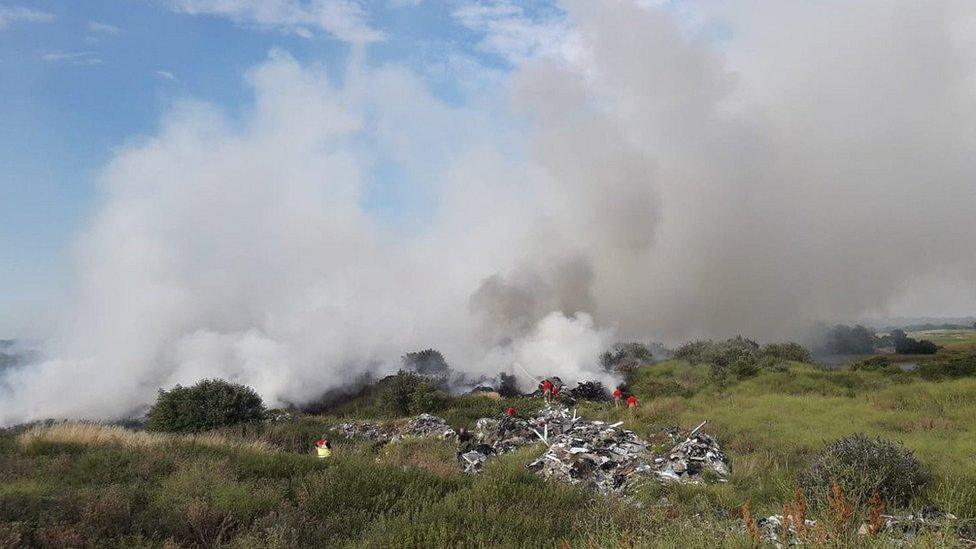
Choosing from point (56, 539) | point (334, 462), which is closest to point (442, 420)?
point (334, 462)

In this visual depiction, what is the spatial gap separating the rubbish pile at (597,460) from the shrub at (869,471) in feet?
11.3

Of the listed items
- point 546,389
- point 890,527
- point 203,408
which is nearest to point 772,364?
point 546,389

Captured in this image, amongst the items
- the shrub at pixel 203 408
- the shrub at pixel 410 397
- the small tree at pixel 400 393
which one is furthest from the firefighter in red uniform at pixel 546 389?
the shrub at pixel 203 408

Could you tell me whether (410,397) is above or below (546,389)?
above

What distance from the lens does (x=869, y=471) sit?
8672 mm

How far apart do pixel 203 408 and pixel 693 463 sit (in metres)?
16.1

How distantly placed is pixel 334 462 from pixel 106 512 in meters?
3.90

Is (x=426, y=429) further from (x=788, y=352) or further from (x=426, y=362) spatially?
(x=788, y=352)

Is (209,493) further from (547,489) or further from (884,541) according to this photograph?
(884,541)

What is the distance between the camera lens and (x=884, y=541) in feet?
14.4

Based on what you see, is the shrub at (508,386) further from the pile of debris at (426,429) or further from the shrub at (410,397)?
the pile of debris at (426,429)

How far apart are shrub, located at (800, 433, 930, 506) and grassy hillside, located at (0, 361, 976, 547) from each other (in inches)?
12.2

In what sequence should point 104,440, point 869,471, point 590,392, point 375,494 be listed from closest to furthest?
1. point 375,494
2. point 869,471
3. point 104,440
4. point 590,392

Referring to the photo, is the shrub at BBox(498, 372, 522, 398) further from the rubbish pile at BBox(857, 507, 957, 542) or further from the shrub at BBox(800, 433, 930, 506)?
the rubbish pile at BBox(857, 507, 957, 542)
